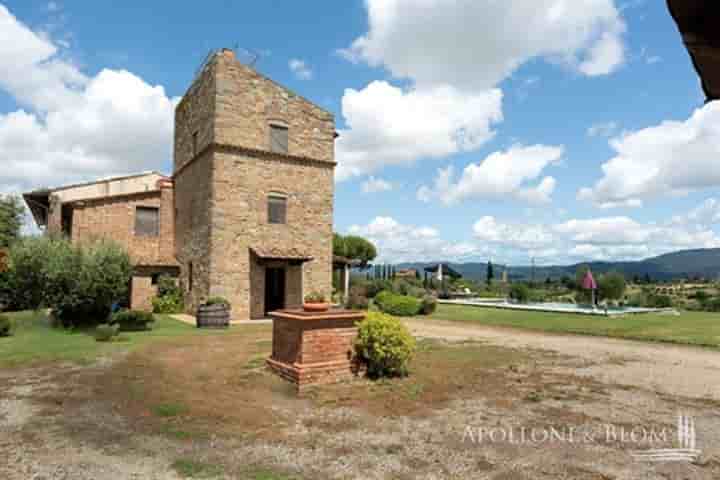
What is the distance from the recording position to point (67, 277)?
12.8 m

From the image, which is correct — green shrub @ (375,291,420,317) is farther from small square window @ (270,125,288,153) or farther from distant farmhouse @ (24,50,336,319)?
small square window @ (270,125,288,153)

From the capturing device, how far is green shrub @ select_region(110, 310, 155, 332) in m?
13.2

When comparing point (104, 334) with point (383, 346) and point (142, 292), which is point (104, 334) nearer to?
point (383, 346)

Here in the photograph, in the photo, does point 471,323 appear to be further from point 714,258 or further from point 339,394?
point 714,258

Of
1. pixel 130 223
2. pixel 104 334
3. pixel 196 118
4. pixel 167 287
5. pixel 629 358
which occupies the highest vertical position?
pixel 196 118

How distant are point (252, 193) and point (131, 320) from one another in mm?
6932

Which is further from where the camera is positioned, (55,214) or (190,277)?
(55,214)

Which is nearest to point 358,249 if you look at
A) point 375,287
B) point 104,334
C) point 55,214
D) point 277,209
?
point 375,287

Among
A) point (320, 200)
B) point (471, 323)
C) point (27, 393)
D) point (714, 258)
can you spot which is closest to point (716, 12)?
point (27, 393)

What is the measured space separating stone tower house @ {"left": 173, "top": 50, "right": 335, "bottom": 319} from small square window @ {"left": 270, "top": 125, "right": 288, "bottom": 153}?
0.04m

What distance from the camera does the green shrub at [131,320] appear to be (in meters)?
13.2

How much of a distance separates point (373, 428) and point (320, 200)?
15.6m

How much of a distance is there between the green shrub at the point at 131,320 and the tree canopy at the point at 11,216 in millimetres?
16100

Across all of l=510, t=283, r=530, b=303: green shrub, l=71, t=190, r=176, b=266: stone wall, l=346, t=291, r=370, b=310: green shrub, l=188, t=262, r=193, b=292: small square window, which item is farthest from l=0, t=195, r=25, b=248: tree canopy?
l=510, t=283, r=530, b=303: green shrub
